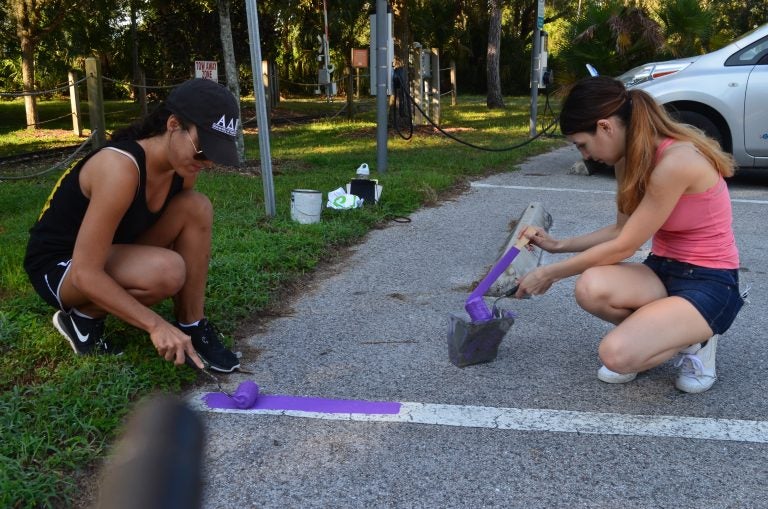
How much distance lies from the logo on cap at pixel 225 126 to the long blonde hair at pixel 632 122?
131 centimetres

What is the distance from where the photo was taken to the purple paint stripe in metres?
3.04

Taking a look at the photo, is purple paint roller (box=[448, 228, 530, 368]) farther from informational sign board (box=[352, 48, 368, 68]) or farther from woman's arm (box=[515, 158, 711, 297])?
informational sign board (box=[352, 48, 368, 68])

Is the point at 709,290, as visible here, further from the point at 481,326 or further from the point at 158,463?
the point at 158,463

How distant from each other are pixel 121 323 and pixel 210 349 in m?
0.51

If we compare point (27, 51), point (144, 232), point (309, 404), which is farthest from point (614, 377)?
point (27, 51)

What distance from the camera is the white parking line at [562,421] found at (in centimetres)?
288

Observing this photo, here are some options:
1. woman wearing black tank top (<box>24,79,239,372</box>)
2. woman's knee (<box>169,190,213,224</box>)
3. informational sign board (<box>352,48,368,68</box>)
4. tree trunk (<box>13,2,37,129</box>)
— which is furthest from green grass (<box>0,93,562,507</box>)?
tree trunk (<box>13,2,37,129</box>)

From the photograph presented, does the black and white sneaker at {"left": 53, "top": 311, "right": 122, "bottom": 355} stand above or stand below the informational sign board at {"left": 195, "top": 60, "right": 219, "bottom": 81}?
below

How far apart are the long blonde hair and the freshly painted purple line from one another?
1.33 m

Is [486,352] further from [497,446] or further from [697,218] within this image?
[697,218]

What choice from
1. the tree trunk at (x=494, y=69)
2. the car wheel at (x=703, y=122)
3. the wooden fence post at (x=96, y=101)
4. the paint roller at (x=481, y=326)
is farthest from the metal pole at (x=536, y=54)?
the paint roller at (x=481, y=326)

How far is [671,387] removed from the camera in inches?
129

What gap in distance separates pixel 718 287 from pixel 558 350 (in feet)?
2.82

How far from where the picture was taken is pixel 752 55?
7.85 m
